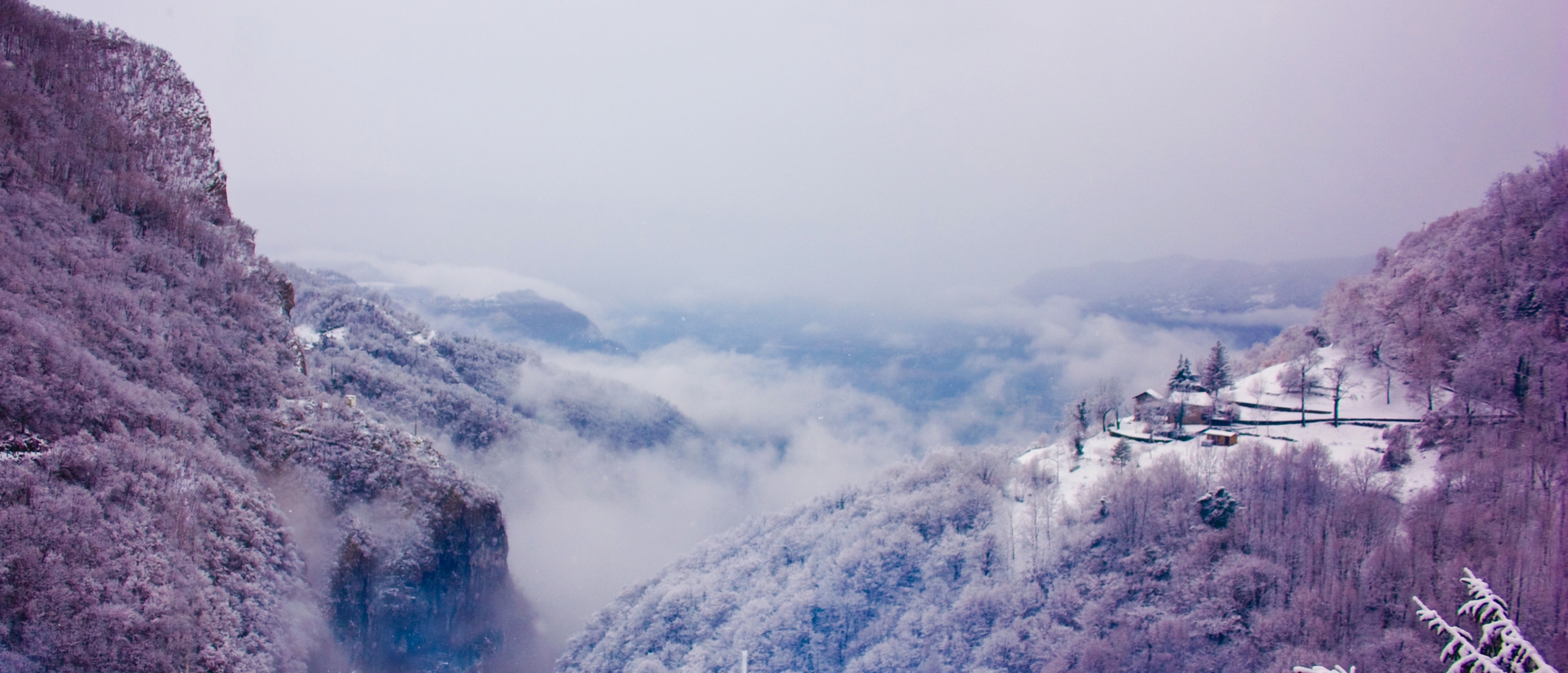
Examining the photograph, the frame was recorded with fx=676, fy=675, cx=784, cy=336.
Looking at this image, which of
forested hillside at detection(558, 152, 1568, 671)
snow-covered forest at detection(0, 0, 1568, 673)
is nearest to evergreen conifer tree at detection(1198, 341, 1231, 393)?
snow-covered forest at detection(0, 0, 1568, 673)

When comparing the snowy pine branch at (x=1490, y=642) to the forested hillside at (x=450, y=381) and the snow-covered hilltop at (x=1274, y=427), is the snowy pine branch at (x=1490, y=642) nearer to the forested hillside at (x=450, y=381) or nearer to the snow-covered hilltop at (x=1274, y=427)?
the snow-covered hilltop at (x=1274, y=427)

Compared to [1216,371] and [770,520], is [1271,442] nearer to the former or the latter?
[1216,371]

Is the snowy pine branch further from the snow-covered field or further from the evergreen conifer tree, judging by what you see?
the evergreen conifer tree

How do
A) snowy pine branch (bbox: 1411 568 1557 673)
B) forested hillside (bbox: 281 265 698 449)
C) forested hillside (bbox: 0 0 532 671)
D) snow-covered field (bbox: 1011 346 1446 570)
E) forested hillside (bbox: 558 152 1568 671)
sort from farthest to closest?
1. forested hillside (bbox: 281 265 698 449)
2. snow-covered field (bbox: 1011 346 1446 570)
3. forested hillside (bbox: 558 152 1568 671)
4. forested hillside (bbox: 0 0 532 671)
5. snowy pine branch (bbox: 1411 568 1557 673)

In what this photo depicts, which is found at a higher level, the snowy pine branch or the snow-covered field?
the snowy pine branch

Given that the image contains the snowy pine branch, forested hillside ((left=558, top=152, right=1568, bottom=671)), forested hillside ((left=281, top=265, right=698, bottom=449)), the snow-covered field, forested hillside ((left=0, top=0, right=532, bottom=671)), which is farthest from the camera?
forested hillside ((left=281, top=265, right=698, bottom=449))

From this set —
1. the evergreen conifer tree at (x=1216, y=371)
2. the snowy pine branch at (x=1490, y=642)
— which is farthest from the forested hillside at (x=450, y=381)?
the evergreen conifer tree at (x=1216, y=371)

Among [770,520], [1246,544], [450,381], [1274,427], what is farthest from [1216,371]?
[450,381]
